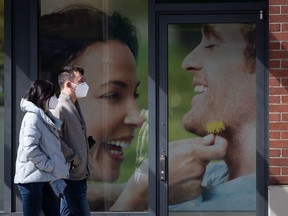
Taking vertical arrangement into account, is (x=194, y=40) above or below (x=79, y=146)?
above

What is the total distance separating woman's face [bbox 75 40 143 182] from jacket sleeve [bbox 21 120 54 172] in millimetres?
2117

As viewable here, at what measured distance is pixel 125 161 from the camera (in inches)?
358

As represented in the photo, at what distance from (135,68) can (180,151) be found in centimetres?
106

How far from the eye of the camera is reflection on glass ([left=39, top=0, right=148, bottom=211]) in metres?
9.07

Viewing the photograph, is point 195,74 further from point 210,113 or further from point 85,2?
point 85,2

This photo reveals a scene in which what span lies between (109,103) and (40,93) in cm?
204

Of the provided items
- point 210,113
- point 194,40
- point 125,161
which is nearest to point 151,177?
point 125,161

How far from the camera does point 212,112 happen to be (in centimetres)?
898

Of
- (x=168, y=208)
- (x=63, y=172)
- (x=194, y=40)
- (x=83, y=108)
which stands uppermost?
(x=194, y=40)

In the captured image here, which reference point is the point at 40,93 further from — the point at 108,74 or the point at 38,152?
the point at 108,74

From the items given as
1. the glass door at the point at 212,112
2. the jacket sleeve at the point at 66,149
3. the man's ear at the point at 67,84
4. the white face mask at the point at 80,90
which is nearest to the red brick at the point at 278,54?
the glass door at the point at 212,112

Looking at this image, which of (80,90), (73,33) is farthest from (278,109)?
(73,33)

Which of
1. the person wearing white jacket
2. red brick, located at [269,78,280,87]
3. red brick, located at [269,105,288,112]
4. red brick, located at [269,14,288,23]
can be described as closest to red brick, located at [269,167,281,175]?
red brick, located at [269,105,288,112]

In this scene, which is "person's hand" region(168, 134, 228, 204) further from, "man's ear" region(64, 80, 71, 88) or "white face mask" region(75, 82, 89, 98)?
"man's ear" region(64, 80, 71, 88)
